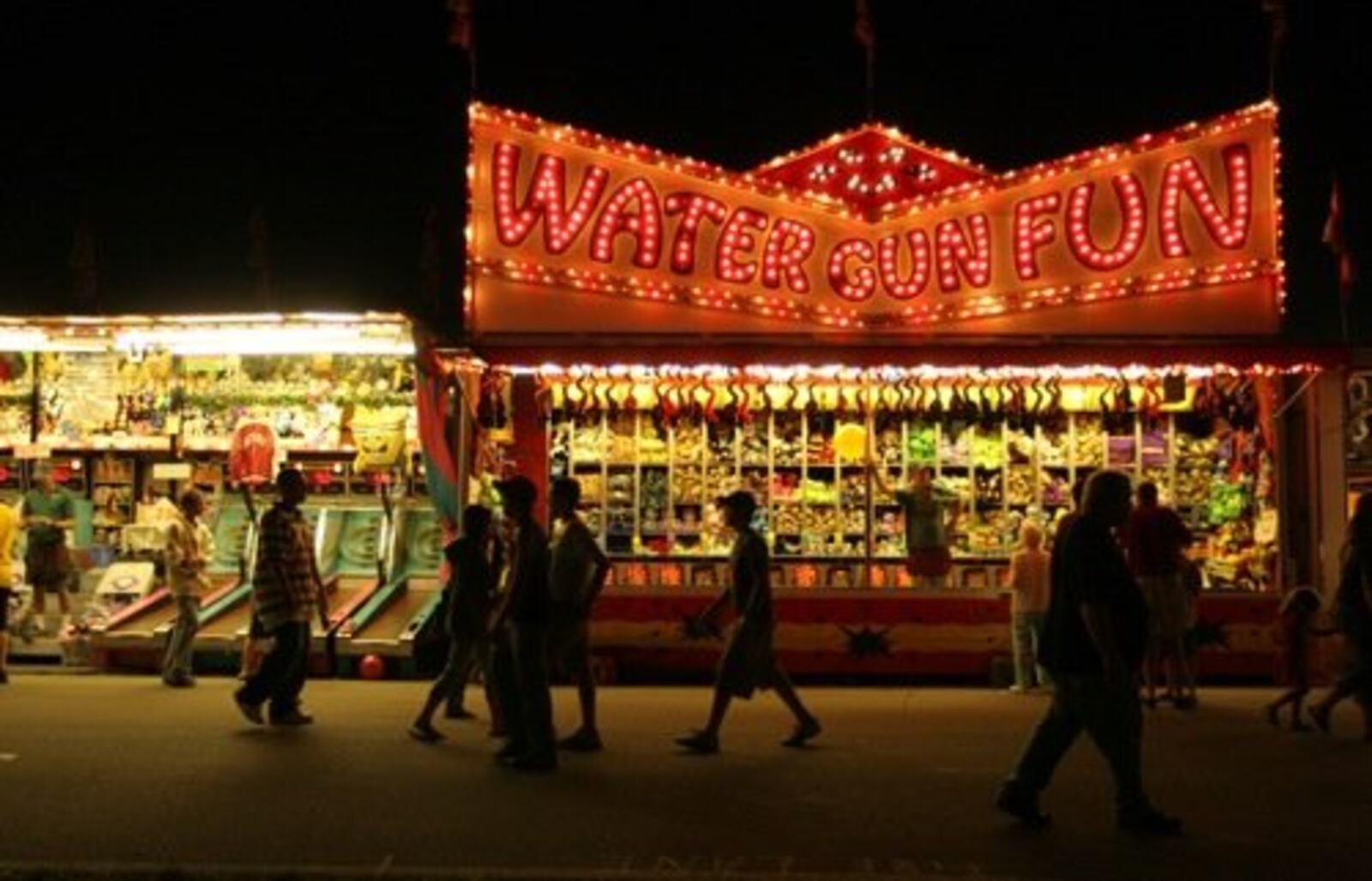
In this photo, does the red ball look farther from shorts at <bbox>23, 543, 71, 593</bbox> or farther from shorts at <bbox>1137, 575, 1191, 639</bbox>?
shorts at <bbox>1137, 575, 1191, 639</bbox>

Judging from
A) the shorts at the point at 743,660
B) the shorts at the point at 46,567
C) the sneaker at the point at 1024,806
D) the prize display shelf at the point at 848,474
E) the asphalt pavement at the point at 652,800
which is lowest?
the asphalt pavement at the point at 652,800

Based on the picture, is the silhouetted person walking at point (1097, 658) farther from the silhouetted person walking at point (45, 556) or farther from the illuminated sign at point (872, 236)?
the silhouetted person walking at point (45, 556)

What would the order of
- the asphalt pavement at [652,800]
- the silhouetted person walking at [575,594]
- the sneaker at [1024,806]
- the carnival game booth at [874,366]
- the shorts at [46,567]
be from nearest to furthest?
the asphalt pavement at [652,800]
the sneaker at [1024,806]
the silhouetted person walking at [575,594]
the carnival game booth at [874,366]
the shorts at [46,567]

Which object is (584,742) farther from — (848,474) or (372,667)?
(848,474)

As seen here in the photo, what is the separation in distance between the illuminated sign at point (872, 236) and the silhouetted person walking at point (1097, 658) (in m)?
9.79

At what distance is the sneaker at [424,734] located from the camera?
36.8ft

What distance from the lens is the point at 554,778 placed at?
9.63m

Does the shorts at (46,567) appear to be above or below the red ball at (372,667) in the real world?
above

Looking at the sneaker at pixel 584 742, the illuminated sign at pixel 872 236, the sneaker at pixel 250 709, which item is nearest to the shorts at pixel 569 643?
the sneaker at pixel 584 742

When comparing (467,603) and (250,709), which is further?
(250,709)

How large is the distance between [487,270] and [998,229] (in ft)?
19.5

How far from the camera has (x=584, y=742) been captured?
10766 millimetres

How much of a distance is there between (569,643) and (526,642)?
27.2 inches

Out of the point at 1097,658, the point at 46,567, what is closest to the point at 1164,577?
the point at 1097,658
